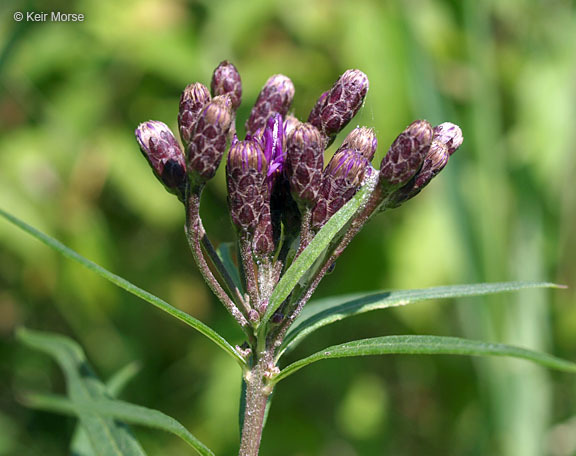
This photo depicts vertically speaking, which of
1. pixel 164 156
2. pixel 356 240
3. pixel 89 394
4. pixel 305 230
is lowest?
pixel 89 394

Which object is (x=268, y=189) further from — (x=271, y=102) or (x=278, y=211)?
(x=271, y=102)

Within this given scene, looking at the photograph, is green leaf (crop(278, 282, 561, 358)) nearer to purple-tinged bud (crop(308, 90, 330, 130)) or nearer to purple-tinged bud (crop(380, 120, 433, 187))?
purple-tinged bud (crop(380, 120, 433, 187))

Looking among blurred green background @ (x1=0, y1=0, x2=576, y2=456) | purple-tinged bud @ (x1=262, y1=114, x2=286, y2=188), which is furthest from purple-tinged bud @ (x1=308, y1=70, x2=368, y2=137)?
blurred green background @ (x1=0, y1=0, x2=576, y2=456)

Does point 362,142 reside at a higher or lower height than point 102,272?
higher

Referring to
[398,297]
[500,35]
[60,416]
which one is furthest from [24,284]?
[500,35]

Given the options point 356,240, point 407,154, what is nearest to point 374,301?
point 407,154

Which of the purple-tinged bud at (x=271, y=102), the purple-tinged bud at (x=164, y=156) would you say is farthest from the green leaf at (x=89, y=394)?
the purple-tinged bud at (x=271, y=102)
